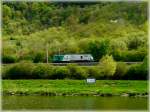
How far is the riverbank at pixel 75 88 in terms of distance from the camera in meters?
10.5

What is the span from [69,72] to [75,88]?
5.00 feet

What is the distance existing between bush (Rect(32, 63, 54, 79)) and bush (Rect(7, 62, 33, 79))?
0.14 meters

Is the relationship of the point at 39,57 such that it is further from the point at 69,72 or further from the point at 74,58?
the point at 69,72

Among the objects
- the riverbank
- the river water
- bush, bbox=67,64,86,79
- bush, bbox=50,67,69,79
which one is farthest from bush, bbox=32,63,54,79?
the river water

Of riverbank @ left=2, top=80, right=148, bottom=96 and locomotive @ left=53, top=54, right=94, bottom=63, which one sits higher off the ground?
locomotive @ left=53, top=54, right=94, bottom=63

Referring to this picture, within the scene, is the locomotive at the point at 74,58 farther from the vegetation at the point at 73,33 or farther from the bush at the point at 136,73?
the bush at the point at 136,73

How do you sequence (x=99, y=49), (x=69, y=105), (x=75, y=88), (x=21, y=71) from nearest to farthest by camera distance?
1. (x=69, y=105)
2. (x=75, y=88)
3. (x=21, y=71)
4. (x=99, y=49)

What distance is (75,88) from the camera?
11.2m

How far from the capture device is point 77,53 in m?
16.3

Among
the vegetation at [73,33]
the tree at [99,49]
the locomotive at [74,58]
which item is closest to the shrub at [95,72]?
the vegetation at [73,33]

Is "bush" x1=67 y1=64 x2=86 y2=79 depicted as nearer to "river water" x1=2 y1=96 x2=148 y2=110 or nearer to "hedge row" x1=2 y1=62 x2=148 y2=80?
"hedge row" x1=2 y1=62 x2=148 y2=80

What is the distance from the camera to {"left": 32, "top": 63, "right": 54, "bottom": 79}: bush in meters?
12.4

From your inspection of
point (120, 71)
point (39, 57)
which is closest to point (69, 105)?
point (120, 71)

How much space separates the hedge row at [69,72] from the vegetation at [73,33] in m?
0.52
